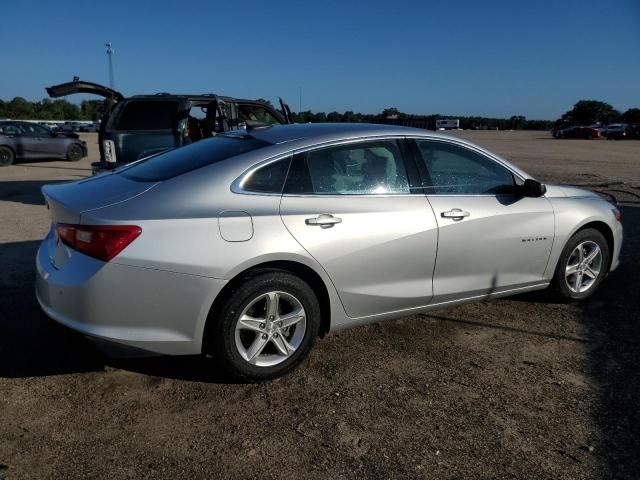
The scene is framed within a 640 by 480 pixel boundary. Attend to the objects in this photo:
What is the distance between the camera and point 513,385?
10.7 ft

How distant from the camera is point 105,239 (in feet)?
9.09

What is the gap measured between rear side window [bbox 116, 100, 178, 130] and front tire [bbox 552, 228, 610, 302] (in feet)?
20.9

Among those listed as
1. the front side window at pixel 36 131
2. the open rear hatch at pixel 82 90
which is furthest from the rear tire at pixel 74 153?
the open rear hatch at pixel 82 90

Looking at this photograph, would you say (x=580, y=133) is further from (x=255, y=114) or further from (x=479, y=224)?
(x=479, y=224)

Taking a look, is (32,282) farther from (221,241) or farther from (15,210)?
(15,210)

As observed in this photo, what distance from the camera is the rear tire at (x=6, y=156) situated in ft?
55.8

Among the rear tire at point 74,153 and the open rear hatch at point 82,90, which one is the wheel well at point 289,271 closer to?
the open rear hatch at point 82,90

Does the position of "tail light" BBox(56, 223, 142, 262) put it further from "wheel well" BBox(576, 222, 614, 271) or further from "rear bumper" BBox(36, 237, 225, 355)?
"wheel well" BBox(576, 222, 614, 271)

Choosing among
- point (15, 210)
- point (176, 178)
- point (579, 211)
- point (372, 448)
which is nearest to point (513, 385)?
point (372, 448)

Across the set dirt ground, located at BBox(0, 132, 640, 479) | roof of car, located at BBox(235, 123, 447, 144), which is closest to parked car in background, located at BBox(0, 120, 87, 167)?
dirt ground, located at BBox(0, 132, 640, 479)

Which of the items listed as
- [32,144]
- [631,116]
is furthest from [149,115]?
[631,116]

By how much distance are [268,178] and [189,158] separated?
649 mm

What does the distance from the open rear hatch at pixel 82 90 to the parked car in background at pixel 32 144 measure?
30.7 feet

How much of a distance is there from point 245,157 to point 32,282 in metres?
2.88
